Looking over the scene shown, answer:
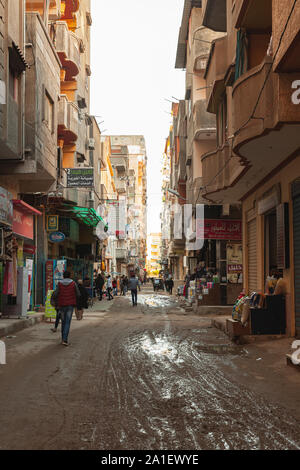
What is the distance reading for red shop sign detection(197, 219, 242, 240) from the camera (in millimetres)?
22469

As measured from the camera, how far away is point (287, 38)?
8.66m

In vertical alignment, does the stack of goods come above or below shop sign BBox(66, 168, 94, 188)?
below

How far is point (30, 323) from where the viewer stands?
57.1 feet

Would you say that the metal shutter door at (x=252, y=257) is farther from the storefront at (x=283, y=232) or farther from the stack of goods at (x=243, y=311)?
the stack of goods at (x=243, y=311)

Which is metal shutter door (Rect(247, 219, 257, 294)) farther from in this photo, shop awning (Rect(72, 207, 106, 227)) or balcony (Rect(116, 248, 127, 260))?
balcony (Rect(116, 248, 127, 260))

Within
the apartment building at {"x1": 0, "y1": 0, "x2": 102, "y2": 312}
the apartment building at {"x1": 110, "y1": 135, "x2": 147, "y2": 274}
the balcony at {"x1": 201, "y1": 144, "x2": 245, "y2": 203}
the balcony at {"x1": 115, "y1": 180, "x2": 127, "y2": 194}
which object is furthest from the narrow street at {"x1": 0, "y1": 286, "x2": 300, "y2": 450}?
the balcony at {"x1": 115, "y1": 180, "x2": 127, "y2": 194}

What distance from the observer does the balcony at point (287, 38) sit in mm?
8273

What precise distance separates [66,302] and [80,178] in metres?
13.2

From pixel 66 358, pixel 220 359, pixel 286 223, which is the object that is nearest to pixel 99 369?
pixel 66 358

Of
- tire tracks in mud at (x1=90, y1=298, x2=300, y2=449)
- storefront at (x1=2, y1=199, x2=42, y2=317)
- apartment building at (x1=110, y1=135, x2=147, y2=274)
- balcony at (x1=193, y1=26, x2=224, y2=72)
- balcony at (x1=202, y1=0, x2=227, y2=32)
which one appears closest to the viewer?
tire tracks in mud at (x1=90, y1=298, x2=300, y2=449)

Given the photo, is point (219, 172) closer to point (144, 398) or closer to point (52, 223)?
point (52, 223)

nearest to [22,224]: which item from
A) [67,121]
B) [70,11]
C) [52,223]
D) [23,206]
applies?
[23,206]

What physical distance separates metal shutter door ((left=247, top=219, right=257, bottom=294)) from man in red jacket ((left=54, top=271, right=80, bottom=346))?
7.05 metres

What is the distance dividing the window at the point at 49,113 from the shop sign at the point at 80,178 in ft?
12.6
